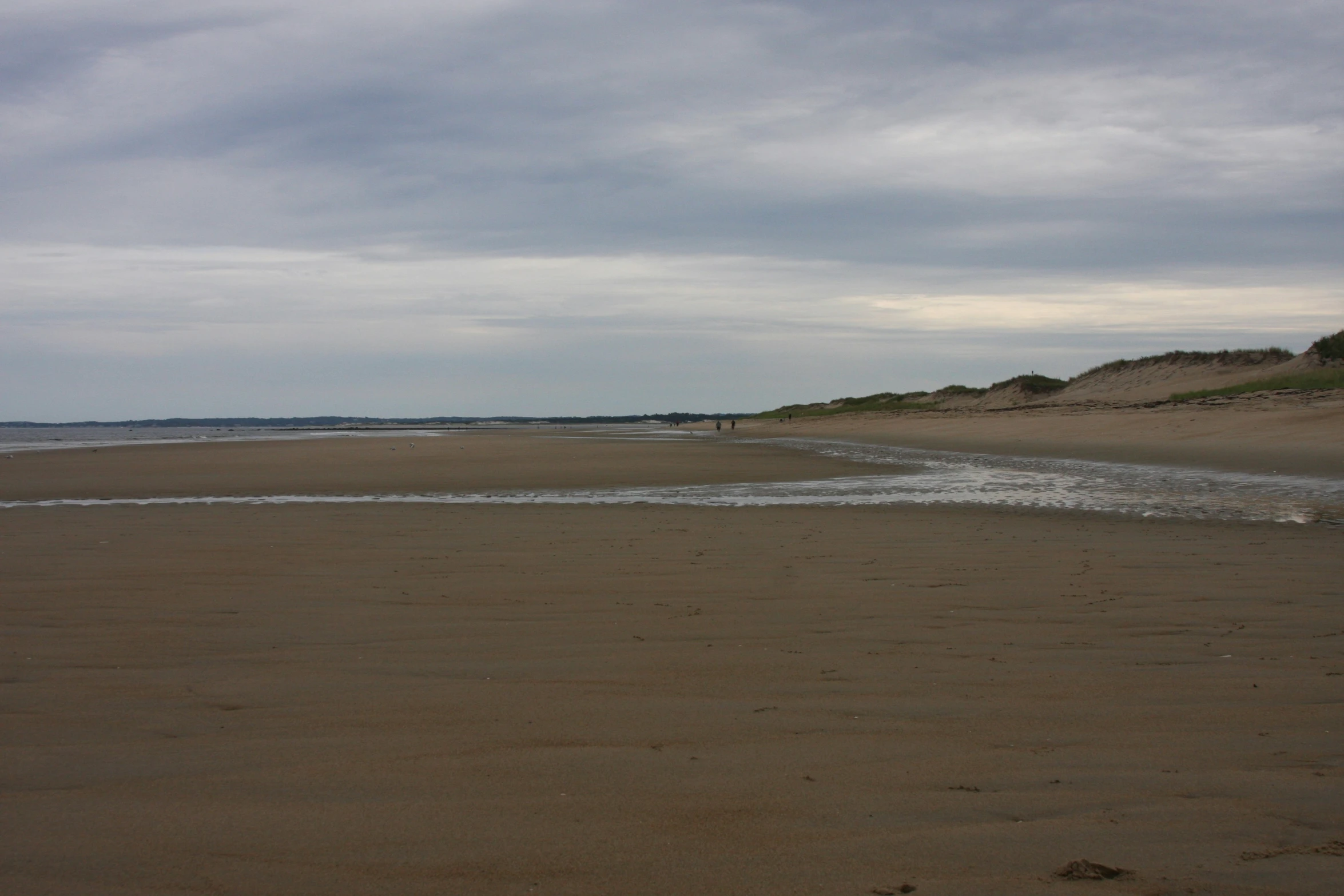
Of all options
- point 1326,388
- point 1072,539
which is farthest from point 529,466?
point 1326,388

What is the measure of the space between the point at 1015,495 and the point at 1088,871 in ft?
40.9

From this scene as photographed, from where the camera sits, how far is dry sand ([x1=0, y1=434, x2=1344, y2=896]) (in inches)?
113

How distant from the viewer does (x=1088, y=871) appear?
9.02 feet

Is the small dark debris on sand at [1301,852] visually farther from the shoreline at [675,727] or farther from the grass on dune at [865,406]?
the grass on dune at [865,406]

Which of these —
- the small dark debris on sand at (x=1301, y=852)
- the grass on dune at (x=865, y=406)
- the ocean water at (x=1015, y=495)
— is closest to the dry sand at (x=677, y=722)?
the small dark debris on sand at (x=1301, y=852)

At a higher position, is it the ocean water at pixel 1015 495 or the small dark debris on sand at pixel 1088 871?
the ocean water at pixel 1015 495

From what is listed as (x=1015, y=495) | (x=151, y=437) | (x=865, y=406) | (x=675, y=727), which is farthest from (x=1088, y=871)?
(x=865, y=406)

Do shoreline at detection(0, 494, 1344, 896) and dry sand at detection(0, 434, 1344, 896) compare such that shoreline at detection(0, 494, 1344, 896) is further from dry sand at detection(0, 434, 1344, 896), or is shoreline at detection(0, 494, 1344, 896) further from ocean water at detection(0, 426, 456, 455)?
ocean water at detection(0, 426, 456, 455)

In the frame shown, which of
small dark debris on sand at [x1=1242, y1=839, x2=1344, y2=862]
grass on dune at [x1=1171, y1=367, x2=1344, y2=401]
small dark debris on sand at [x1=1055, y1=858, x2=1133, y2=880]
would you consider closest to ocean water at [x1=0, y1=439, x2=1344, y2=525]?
small dark debris on sand at [x1=1242, y1=839, x2=1344, y2=862]

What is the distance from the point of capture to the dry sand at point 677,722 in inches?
113

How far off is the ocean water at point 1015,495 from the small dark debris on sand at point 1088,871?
31.8 feet

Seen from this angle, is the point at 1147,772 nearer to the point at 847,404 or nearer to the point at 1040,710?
the point at 1040,710

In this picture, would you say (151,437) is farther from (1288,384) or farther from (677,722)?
(677,722)

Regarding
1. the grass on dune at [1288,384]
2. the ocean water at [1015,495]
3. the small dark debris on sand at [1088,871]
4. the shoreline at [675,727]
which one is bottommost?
the small dark debris on sand at [1088,871]
